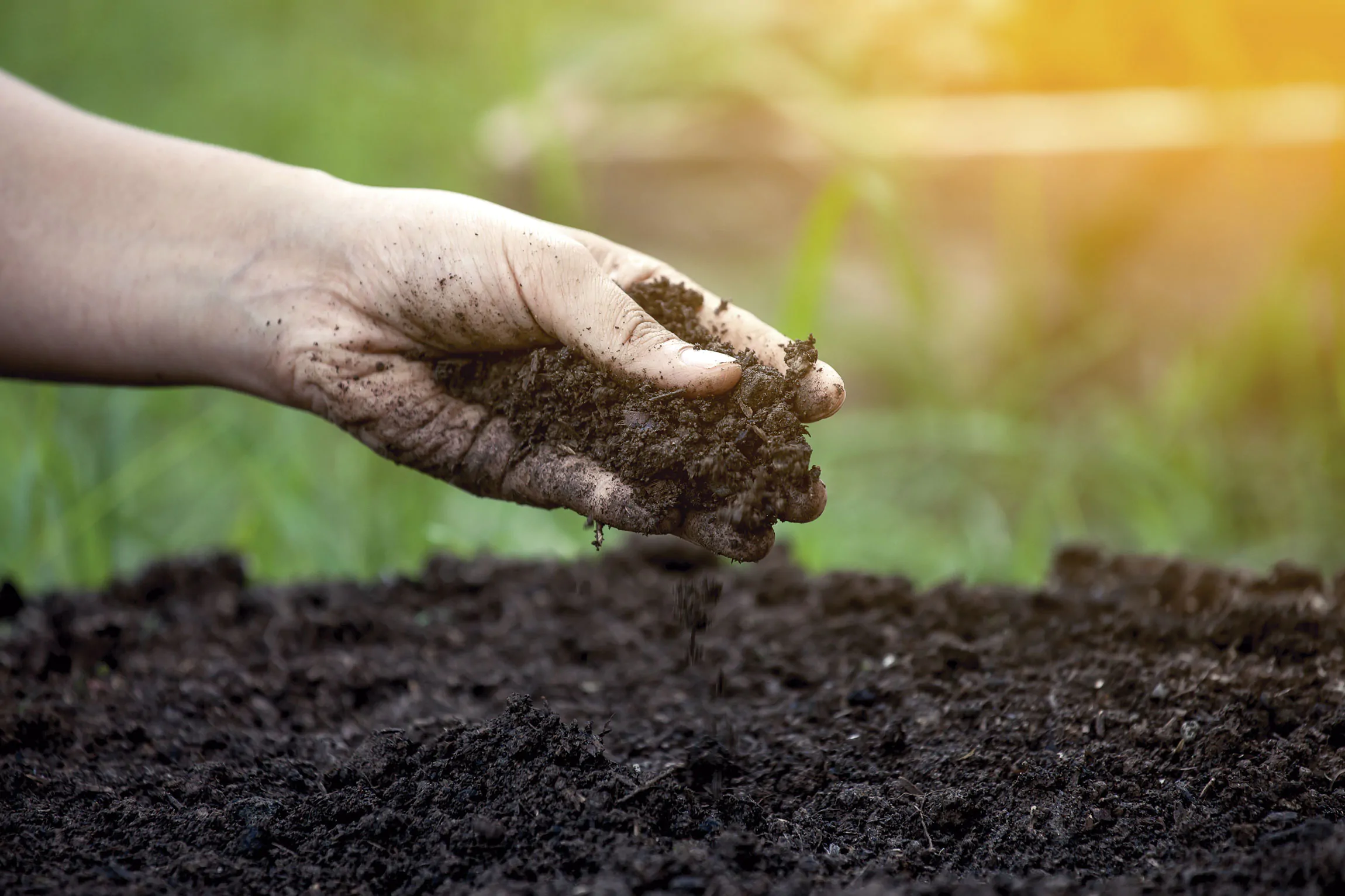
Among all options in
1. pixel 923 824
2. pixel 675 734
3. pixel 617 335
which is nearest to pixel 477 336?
pixel 617 335

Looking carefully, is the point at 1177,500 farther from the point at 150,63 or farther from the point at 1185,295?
the point at 150,63

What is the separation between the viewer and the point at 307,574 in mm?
2645

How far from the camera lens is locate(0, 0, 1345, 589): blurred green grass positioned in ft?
8.45

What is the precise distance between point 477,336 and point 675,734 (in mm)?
629

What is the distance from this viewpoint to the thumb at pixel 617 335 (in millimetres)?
1345

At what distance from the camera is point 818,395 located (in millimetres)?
1425

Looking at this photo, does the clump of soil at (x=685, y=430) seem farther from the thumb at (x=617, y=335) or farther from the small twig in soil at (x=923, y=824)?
the small twig in soil at (x=923, y=824)

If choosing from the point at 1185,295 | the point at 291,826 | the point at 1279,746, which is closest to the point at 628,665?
the point at 291,826

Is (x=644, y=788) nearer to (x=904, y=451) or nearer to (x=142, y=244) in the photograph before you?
(x=142, y=244)

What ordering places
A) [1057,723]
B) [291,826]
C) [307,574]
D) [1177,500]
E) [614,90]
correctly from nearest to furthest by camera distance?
[291,826] → [1057,723] → [307,574] → [1177,500] → [614,90]

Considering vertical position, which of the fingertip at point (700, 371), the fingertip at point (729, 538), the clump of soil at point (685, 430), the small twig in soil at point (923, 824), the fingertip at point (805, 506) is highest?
the fingertip at point (700, 371)

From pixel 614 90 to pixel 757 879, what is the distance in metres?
3.87

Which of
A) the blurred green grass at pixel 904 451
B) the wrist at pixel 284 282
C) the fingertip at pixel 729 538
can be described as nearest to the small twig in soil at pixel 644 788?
the fingertip at pixel 729 538

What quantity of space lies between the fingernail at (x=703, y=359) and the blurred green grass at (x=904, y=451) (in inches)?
38.3
